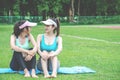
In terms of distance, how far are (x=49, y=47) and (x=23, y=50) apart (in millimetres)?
652

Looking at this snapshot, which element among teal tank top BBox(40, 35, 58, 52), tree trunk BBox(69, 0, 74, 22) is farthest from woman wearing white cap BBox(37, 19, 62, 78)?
tree trunk BBox(69, 0, 74, 22)

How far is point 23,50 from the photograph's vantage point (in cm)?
1002

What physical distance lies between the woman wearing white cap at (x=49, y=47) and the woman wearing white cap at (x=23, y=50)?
0.21 meters

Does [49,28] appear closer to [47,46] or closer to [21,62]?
[47,46]

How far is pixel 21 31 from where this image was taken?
10.3 metres

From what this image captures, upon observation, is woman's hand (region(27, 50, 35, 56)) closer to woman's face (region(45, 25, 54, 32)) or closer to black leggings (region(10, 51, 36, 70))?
black leggings (region(10, 51, 36, 70))

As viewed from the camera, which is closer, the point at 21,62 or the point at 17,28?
the point at 21,62

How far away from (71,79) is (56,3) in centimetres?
5879

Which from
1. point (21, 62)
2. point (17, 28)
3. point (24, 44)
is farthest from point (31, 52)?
point (17, 28)

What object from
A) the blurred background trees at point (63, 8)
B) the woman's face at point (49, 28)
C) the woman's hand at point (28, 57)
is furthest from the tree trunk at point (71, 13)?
the woman's hand at point (28, 57)

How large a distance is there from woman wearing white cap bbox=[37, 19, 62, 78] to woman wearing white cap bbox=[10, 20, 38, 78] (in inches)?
8.1

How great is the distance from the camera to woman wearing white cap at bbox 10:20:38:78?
394 inches

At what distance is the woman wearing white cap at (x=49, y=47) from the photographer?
1000 cm

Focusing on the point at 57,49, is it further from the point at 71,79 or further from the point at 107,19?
the point at 107,19
